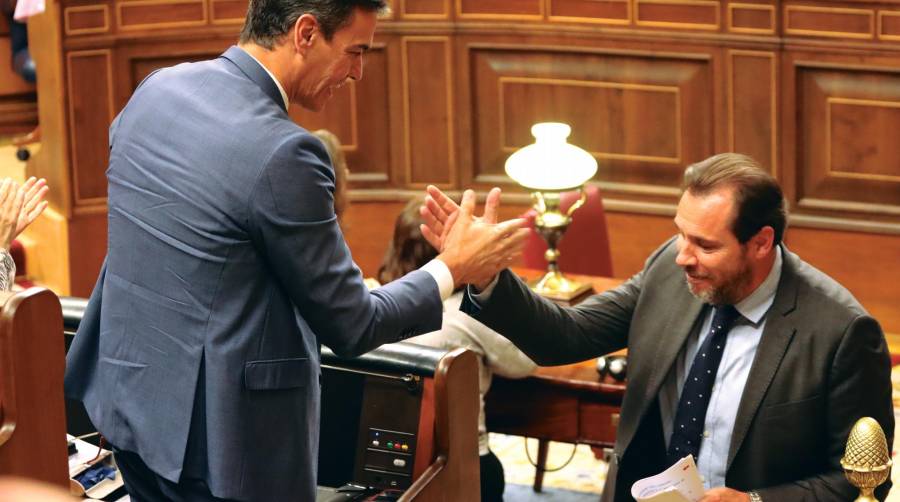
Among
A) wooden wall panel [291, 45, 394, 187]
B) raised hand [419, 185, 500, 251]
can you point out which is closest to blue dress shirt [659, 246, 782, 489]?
raised hand [419, 185, 500, 251]

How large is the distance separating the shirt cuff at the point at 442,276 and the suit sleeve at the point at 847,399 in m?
0.73

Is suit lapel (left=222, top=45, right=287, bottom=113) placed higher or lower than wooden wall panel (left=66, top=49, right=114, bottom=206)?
higher

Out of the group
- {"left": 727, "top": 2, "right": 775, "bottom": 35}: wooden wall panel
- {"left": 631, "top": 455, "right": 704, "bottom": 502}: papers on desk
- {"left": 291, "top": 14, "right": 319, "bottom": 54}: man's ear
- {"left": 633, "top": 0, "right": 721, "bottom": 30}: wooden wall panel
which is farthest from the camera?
{"left": 633, "top": 0, "right": 721, "bottom": 30}: wooden wall panel

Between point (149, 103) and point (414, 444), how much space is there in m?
0.76

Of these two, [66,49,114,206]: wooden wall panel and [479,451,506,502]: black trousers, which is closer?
[479,451,506,502]: black trousers

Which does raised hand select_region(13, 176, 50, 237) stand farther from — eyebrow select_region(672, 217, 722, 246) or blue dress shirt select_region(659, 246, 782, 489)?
blue dress shirt select_region(659, 246, 782, 489)

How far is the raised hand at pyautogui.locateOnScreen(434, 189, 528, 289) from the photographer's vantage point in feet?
7.36

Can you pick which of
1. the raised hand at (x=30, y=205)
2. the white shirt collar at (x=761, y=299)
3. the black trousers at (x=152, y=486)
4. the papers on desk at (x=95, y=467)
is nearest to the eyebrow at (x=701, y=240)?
the white shirt collar at (x=761, y=299)

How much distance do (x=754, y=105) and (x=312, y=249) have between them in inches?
159

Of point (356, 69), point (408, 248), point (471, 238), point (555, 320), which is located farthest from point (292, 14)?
point (408, 248)

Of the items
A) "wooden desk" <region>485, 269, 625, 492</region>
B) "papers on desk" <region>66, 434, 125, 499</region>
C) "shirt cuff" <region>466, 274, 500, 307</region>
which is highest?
"shirt cuff" <region>466, 274, 500, 307</region>

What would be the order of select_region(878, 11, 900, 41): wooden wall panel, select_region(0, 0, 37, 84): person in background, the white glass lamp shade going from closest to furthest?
the white glass lamp shade, select_region(878, 11, 900, 41): wooden wall panel, select_region(0, 0, 37, 84): person in background

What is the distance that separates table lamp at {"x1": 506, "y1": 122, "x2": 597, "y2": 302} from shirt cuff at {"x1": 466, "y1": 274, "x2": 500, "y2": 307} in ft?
4.77

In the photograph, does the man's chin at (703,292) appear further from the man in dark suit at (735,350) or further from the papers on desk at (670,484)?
the papers on desk at (670,484)
